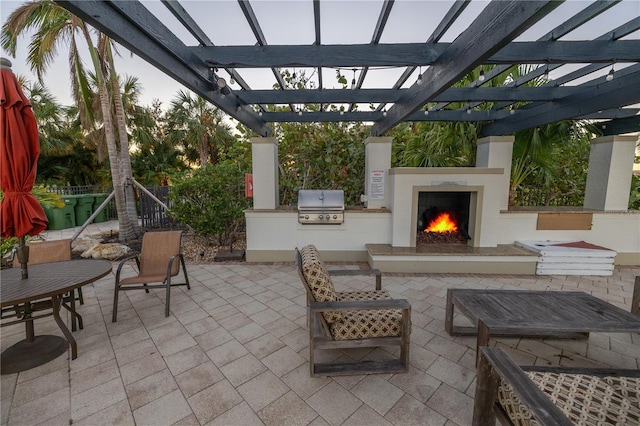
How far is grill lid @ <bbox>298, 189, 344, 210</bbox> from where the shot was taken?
15.9 ft

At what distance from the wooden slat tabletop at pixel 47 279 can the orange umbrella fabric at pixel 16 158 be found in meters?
0.43

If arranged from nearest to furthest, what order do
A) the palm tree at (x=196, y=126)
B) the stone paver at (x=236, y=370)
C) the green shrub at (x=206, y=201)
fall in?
the stone paver at (x=236, y=370) → the green shrub at (x=206, y=201) → the palm tree at (x=196, y=126)

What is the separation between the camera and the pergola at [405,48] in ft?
6.70

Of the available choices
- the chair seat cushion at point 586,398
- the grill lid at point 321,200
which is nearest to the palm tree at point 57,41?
the grill lid at point 321,200

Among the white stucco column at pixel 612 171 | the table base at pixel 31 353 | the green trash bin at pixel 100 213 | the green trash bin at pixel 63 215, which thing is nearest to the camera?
the table base at pixel 31 353

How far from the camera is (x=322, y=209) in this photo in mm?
4832

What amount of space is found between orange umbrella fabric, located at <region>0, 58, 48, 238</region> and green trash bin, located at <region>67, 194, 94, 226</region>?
8.50 metres

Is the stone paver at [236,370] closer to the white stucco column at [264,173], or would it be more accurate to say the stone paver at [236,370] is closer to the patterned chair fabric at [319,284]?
the patterned chair fabric at [319,284]

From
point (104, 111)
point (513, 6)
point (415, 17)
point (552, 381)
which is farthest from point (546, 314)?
point (104, 111)

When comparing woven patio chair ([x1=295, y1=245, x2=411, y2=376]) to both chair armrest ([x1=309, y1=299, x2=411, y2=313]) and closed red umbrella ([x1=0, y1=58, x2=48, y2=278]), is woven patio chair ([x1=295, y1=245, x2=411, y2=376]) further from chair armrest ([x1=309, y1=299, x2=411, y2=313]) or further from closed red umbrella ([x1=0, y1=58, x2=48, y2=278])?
closed red umbrella ([x1=0, y1=58, x2=48, y2=278])

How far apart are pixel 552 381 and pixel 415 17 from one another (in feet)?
9.30

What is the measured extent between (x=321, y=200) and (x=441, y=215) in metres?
2.33

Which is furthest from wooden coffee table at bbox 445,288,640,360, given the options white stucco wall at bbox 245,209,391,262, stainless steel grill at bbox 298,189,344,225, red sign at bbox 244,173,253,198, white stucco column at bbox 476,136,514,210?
red sign at bbox 244,173,253,198

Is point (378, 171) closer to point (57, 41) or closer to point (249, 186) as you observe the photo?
point (249, 186)
